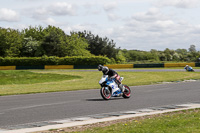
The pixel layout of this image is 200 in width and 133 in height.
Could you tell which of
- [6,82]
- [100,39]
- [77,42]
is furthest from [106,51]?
[6,82]

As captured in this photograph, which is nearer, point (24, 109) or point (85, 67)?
point (24, 109)

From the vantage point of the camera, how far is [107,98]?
1430 cm

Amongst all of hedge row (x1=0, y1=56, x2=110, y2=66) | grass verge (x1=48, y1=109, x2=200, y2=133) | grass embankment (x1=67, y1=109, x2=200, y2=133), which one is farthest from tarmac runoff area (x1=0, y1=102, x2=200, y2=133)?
hedge row (x1=0, y1=56, x2=110, y2=66)

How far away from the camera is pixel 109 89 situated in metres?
14.6

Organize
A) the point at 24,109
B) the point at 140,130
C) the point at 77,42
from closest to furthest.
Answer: the point at 140,130 → the point at 24,109 → the point at 77,42

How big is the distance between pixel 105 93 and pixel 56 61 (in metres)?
46.3

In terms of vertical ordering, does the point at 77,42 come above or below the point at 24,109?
above

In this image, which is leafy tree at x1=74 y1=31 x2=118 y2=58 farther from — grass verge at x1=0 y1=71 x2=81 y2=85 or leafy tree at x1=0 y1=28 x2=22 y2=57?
grass verge at x1=0 y1=71 x2=81 y2=85

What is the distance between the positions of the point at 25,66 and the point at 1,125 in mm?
52088

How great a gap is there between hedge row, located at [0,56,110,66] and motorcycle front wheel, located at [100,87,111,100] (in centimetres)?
4238

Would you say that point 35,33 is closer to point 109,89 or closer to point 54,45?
point 54,45

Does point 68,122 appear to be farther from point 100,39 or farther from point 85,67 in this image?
point 100,39

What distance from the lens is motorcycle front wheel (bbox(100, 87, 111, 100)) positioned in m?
14.2

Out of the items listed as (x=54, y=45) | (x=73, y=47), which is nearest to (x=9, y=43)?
(x=54, y=45)
